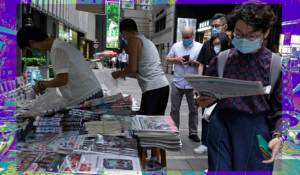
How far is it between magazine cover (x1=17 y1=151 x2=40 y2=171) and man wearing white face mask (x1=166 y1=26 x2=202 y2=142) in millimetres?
2873

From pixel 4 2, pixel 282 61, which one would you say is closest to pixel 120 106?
pixel 282 61

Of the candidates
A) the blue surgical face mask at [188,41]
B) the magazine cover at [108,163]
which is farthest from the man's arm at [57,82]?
the blue surgical face mask at [188,41]

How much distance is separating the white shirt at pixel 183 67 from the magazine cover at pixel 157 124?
1925 millimetres

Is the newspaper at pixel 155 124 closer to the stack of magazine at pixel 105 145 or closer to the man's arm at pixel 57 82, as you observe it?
the stack of magazine at pixel 105 145

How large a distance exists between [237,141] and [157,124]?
68cm

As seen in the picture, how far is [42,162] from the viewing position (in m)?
1.41

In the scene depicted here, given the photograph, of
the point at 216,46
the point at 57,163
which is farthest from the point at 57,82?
the point at 216,46

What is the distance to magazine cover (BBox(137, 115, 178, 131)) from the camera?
6.16 ft

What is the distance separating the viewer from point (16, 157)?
1466 millimetres

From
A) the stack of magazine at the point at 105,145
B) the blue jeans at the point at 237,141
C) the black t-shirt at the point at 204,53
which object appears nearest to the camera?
the blue jeans at the point at 237,141

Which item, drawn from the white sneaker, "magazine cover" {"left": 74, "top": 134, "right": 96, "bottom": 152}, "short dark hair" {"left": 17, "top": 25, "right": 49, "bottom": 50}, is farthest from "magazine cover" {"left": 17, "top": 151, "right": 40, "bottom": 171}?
the white sneaker

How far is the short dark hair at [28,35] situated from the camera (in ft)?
7.57

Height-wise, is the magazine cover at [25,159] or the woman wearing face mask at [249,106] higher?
the woman wearing face mask at [249,106]

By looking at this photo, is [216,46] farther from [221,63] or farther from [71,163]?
[71,163]
